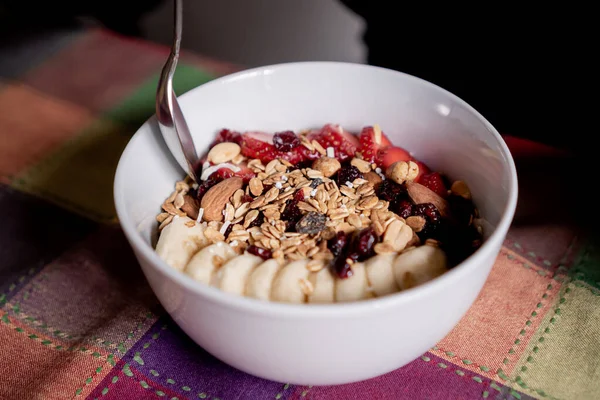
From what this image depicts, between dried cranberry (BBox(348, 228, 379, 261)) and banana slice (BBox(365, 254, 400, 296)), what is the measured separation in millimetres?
14

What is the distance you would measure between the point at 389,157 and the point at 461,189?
11cm

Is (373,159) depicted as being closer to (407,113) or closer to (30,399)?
(407,113)

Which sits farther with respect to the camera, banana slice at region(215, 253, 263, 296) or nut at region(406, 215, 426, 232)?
nut at region(406, 215, 426, 232)

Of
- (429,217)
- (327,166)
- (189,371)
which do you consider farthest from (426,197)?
(189,371)

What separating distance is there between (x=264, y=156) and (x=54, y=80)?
24.6 inches

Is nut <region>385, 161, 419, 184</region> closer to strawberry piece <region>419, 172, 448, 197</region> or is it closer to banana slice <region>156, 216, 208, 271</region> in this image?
strawberry piece <region>419, 172, 448, 197</region>

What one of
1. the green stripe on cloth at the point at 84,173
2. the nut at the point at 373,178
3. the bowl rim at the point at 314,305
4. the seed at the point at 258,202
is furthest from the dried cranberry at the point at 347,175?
the green stripe on cloth at the point at 84,173

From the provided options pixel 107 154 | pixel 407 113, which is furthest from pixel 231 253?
pixel 107 154

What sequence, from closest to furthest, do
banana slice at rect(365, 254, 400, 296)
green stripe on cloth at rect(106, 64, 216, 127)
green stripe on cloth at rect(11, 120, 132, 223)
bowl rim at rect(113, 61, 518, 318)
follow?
bowl rim at rect(113, 61, 518, 318), banana slice at rect(365, 254, 400, 296), green stripe on cloth at rect(11, 120, 132, 223), green stripe on cloth at rect(106, 64, 216, 127)

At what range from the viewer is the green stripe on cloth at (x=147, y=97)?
1112 mm

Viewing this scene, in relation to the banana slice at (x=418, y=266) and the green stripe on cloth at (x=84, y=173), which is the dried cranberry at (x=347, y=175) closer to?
the banana slice at (x=418, y=266)

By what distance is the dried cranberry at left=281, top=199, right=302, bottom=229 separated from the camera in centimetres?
73

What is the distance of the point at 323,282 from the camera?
24.0 inches

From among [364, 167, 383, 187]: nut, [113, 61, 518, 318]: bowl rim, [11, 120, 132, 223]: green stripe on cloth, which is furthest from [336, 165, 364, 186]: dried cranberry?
[11, 120, 132, 223]: green stripe on cloth
